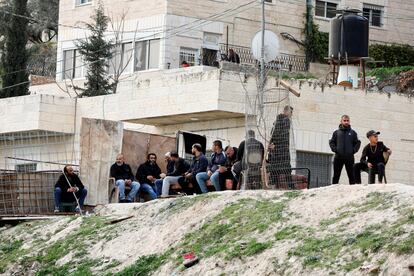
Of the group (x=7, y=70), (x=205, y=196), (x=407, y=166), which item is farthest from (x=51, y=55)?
(x=205, y=196)

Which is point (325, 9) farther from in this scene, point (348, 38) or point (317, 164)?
point (317, 164)

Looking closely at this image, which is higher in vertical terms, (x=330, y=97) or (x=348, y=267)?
(x=330, y=97)

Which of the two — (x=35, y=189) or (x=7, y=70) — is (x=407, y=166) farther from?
(x=7, y=70)

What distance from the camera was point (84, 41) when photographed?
167ft

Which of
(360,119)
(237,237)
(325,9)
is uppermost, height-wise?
(325,9)

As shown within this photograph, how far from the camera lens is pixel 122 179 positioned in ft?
97.5

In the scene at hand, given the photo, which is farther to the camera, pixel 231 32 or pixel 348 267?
pixel 231 32

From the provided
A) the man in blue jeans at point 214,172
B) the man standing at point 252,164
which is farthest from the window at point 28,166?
the man standing at point 252,164

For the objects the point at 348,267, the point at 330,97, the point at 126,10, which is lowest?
the point at 348,267

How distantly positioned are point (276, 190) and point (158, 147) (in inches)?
316

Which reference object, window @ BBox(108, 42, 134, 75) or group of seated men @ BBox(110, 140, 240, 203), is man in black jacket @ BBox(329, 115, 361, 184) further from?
window @ BBox(108, 42, 134, 75)

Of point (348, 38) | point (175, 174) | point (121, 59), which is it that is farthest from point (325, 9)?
point (175, 174)

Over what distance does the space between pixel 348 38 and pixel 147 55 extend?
11.7 meters

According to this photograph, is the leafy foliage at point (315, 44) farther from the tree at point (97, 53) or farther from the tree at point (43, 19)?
the tree at point (43, 19)
